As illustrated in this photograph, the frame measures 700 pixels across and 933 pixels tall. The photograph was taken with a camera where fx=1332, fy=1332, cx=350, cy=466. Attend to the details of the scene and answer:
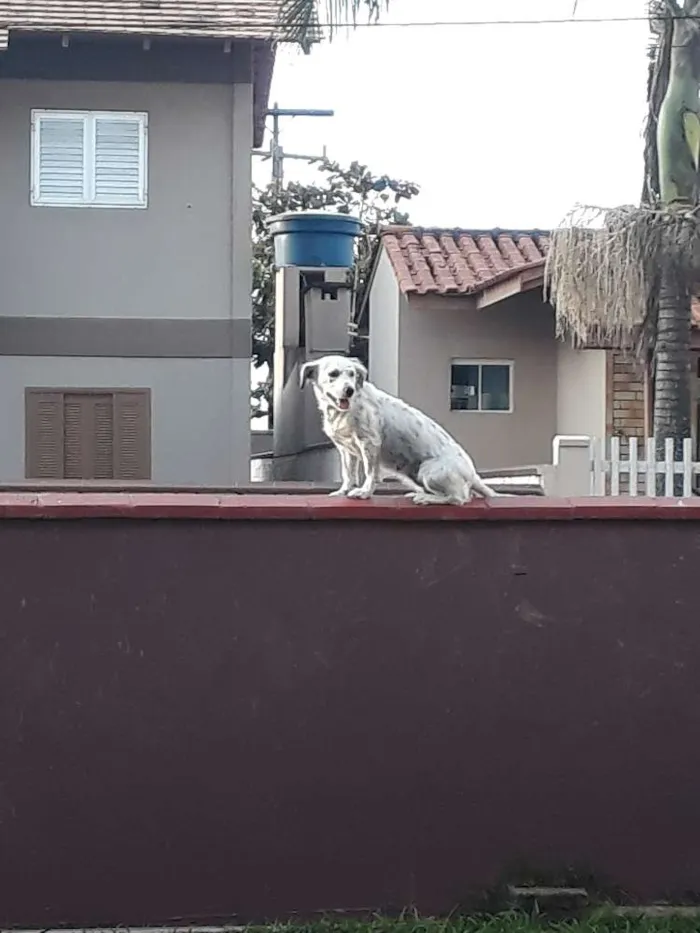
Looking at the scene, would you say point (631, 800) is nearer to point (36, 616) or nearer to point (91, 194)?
point (36, 616)

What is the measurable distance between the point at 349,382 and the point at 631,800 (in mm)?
1894

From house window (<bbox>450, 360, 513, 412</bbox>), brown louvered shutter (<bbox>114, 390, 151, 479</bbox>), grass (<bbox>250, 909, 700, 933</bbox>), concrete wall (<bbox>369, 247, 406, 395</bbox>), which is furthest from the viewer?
concrete wall (<bbox>369, 247, 406, 395</bbox>)

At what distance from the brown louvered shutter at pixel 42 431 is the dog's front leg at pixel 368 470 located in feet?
30.7

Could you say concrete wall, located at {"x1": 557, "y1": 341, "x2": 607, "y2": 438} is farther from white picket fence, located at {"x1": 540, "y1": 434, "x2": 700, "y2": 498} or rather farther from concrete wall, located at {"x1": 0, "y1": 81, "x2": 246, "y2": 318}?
white picket fence, located at {"x1": 540, "y1": 434, "x2": 700, "y2": 498}

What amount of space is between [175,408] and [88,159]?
2.71 meters

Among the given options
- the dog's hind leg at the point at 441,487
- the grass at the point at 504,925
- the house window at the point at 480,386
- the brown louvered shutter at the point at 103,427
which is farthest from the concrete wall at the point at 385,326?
the grass at the point at 504,925

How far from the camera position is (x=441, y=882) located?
4965 millimetres

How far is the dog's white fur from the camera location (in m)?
4.84

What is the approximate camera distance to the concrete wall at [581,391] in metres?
14.2

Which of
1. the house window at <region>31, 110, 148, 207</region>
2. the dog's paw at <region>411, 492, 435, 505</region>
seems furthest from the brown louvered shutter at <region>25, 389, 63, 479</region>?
the dog's paw at <region>411, 492, 435, 505</region>

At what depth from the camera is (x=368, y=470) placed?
4992 millimetres

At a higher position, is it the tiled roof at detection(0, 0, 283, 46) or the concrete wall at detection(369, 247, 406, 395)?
the tiled roof at detection(0, 0, 283, 46)

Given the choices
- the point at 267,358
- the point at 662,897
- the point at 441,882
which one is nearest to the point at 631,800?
the point at 662,897

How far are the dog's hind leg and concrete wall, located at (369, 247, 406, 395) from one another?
36.4 feet
